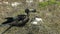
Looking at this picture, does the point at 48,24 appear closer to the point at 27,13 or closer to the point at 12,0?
the point at 27,13

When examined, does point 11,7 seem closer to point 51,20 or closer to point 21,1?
point 21,1

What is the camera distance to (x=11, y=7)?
7133mm

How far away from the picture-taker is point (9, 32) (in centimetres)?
538

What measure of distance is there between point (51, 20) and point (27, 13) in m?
0.76

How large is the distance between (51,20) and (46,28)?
63 centimetres

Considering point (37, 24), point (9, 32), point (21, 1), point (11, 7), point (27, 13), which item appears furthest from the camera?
point (21, 1)

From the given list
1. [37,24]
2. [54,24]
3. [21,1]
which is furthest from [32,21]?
[21,1]

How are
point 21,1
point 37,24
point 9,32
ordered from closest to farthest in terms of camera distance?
point 9,32, point 37,24, point 21,1

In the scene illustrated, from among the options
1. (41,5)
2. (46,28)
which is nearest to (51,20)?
(46,28)

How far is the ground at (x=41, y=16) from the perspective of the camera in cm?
548

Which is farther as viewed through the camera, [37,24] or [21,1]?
[21,1]

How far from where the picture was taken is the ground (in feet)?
18.0

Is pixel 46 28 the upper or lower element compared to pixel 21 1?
lower

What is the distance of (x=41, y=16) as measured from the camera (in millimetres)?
6500
